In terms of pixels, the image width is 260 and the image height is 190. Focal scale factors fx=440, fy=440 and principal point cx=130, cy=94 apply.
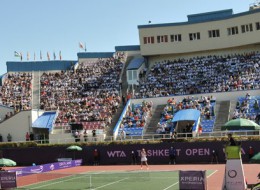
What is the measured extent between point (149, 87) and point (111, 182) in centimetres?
3062

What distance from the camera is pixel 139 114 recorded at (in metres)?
48.3

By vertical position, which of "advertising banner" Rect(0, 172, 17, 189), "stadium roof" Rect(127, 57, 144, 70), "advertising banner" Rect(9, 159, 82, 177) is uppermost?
"stadium roof" Rect(127, 57, 144, 70)

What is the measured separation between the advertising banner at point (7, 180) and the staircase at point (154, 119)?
2353cm

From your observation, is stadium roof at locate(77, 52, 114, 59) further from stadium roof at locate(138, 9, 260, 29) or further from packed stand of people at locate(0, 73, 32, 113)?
stadium roof at locate(138, 9, 260, 29)

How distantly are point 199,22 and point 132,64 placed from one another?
10901 millimetres

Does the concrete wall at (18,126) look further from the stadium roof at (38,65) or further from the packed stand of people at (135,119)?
the stadium roof at (38,65)

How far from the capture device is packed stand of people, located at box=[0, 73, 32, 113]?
5878 centimetres

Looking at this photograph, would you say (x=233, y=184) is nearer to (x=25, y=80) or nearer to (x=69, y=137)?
(x=69, y=137)

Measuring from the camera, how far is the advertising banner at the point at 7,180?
22.5 metres

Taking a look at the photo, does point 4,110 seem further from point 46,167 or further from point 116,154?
point 46,167

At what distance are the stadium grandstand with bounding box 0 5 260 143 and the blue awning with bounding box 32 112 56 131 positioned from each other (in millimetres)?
114

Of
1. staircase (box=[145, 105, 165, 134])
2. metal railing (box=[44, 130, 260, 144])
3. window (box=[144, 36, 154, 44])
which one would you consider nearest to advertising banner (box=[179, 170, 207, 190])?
metal railing (box=[44, 130, 260, 144])

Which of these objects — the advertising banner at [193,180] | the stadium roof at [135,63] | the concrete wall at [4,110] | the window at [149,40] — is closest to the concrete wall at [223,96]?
the stadium roof at [135,63]

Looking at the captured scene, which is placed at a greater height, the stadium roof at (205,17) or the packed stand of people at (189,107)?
the stadium roof at (205,17)
